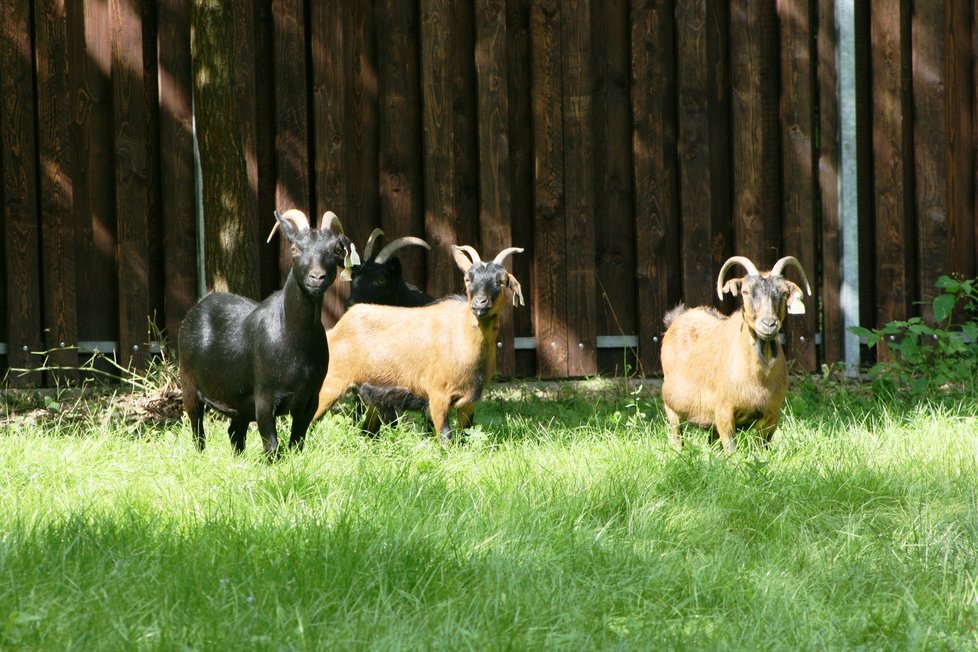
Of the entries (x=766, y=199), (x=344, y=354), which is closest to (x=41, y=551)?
(x=344, y=354)

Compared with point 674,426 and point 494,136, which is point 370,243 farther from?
point 674,426

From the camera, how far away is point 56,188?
8336 millimetres

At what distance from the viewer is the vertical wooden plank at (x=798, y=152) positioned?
8.98m

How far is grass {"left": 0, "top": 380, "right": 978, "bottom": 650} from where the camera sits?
150 inches

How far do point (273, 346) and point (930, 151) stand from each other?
5.71m

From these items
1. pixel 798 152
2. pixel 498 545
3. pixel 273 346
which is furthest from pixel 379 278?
pixel 498 545

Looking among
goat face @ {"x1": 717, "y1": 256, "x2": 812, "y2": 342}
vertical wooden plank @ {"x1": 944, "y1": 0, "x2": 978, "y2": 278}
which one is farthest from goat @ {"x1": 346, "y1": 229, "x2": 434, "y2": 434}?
vertical wooden plank @ {"x1": 944, "y1": 0, "x2": 978, "y2": 278}

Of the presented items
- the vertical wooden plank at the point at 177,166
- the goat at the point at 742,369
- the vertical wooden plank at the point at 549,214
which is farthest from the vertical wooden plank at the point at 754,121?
the vertical wooden plank at the point at 177,166

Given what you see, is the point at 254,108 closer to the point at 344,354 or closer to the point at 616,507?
the point at 344,354

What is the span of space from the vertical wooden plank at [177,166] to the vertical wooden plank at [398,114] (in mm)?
1380

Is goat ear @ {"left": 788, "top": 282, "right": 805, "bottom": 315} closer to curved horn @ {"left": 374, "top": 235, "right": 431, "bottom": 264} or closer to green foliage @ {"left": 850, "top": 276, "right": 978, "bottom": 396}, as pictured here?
green foliage @ {"left": 850, "top": 276, "right": 978, "bottom": 396}

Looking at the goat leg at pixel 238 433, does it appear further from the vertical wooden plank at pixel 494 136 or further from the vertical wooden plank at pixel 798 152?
the vertical wooden plank at pixel 798 152

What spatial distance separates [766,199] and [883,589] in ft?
17.0

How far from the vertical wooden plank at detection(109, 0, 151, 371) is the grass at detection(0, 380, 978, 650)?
2.02 m
